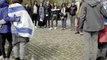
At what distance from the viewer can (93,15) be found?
8930 mm

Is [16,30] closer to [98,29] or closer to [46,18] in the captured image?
[98,29]

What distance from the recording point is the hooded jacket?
8.91 meters

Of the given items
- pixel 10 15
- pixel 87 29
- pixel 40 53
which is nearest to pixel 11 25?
pixel 10 15

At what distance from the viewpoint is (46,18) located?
23250mm

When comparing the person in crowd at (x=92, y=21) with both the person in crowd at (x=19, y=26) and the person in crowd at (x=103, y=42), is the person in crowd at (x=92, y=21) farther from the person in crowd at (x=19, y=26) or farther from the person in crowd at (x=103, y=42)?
the person in crowd at (x=19, y=26)

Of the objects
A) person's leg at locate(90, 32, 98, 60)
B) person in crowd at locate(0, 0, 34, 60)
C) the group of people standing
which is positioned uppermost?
person in crowd at locate(0, 0, 34, 60)

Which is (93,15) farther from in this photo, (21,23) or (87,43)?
(21,23)

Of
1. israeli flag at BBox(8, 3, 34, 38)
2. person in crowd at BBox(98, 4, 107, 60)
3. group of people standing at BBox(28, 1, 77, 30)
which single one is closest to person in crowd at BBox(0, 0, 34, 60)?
israeli flag at BBox(8, 3, 34, 38)

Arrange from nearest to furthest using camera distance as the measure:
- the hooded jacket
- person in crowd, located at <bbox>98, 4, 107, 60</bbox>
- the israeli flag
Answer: the israeli flag < the hooded jacket < person in crowd, located at <bbox>98, 4, 107, 60</bbox>

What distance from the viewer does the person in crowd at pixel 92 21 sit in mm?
8922

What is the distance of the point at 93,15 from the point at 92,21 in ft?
0.51

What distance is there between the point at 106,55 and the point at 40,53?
2.71m

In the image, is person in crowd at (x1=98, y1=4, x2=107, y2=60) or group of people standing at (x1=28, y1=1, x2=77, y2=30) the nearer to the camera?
person in crowd at (x1=98, y1=4, x2=107, y2=60)

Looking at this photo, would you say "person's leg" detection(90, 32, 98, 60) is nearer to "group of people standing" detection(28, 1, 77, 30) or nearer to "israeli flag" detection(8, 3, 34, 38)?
"israeli flag" detection(8, 3, 34, 38)
